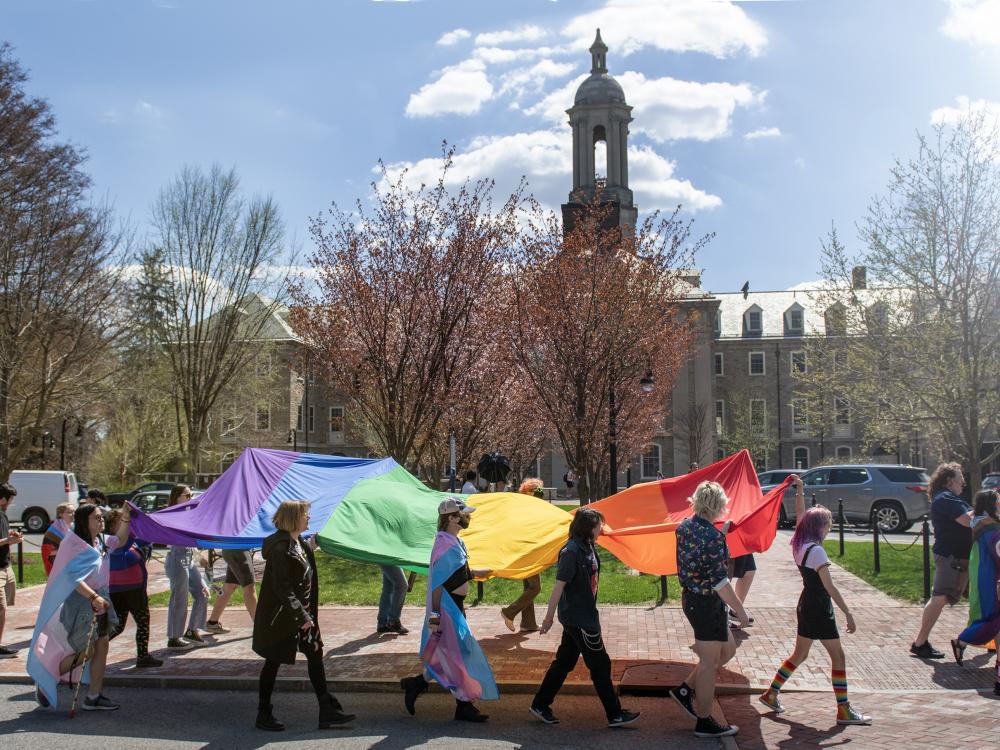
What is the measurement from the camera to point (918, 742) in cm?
690

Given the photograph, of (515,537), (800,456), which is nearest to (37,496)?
(515,537)

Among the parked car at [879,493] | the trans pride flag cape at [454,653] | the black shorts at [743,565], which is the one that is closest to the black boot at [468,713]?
the trans pride flag cape at [454,653]

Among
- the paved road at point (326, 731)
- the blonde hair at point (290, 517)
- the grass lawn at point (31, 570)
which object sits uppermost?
the blonde hair at point (290, 517)

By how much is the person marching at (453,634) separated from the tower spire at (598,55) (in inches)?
2224

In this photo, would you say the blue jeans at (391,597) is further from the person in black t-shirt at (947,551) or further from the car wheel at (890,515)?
the car wheel at (890,515)

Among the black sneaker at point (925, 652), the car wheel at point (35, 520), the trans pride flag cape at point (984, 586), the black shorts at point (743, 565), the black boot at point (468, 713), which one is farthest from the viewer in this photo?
the car wheel at point (35, 520)

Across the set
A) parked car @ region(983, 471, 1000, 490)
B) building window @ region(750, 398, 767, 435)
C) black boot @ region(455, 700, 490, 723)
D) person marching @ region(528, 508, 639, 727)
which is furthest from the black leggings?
building window @ region(750, 398, 767, 435)

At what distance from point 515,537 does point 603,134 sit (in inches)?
2074

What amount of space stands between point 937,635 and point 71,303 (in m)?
22.8

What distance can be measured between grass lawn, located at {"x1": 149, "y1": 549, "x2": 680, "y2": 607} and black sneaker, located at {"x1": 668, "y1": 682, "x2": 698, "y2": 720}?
543 cm

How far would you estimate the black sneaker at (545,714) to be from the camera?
7637 mm

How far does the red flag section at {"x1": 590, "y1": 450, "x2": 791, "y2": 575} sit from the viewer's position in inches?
365

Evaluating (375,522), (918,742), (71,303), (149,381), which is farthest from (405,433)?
(149,381)

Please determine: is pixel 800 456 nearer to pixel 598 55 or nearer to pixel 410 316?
pixel 598 55
